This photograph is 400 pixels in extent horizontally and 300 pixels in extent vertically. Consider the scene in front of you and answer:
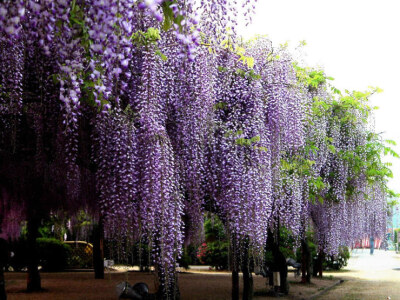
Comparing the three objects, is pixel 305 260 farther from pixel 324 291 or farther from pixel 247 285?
pixel 247 285


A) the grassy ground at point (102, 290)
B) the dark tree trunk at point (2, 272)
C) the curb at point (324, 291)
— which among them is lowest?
the curb at point (324, 291)

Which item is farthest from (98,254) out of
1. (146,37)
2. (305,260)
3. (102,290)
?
(146,37)

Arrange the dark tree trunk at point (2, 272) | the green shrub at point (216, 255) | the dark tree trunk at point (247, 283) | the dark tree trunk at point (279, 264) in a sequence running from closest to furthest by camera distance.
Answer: the dark tree trunk at point (2, 272), the dark tree trunk at point (247, 283), the dark tree trunk at point (279, 264), the green shrub at point (216, 255)

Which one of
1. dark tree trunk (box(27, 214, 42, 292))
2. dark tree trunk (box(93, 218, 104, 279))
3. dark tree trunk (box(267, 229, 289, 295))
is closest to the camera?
dark tree trunk (box(27, 214, 42, 292))

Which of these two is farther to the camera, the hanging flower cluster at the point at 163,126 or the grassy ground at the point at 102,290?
the grassy ground at the point at 102,290

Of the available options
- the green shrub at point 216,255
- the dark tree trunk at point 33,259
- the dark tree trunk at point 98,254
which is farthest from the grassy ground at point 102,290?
the green shrub at point 216,255

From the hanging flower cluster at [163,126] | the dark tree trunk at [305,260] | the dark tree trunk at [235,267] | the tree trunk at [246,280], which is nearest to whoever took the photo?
the hanging flower cluster at [163,126]

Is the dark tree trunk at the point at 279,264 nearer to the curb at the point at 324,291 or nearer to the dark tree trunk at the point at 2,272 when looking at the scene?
the curb at the point at 324,291

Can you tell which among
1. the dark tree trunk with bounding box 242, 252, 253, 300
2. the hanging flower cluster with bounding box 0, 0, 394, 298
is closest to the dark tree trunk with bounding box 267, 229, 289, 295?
the dark tree trunk with bounding box 242, 252, 253, 300

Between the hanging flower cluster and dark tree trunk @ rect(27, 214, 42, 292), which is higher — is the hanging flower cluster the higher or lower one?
the higher one

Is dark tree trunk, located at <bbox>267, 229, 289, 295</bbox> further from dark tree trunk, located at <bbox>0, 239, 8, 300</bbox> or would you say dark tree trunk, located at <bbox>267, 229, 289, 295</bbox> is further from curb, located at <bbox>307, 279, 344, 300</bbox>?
dark tree trunk, located at <bbox>0, 239, 8, 300</bbox>

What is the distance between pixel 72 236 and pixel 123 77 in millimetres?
24397

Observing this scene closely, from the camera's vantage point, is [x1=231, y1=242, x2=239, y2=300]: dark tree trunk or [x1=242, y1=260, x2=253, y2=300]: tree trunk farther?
[x1=242, y1=260, x2=253, y2=300]: tree trunk

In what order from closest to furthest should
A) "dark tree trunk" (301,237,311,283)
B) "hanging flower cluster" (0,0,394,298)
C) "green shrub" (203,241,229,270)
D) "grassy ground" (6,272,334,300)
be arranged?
"hanging flower cluster" (0,0,394,298) < "grassy ground" (6,272,334,300) < "dark tree trunk" (301,237,311,283) < "green shrub" (203,241,229,270)
